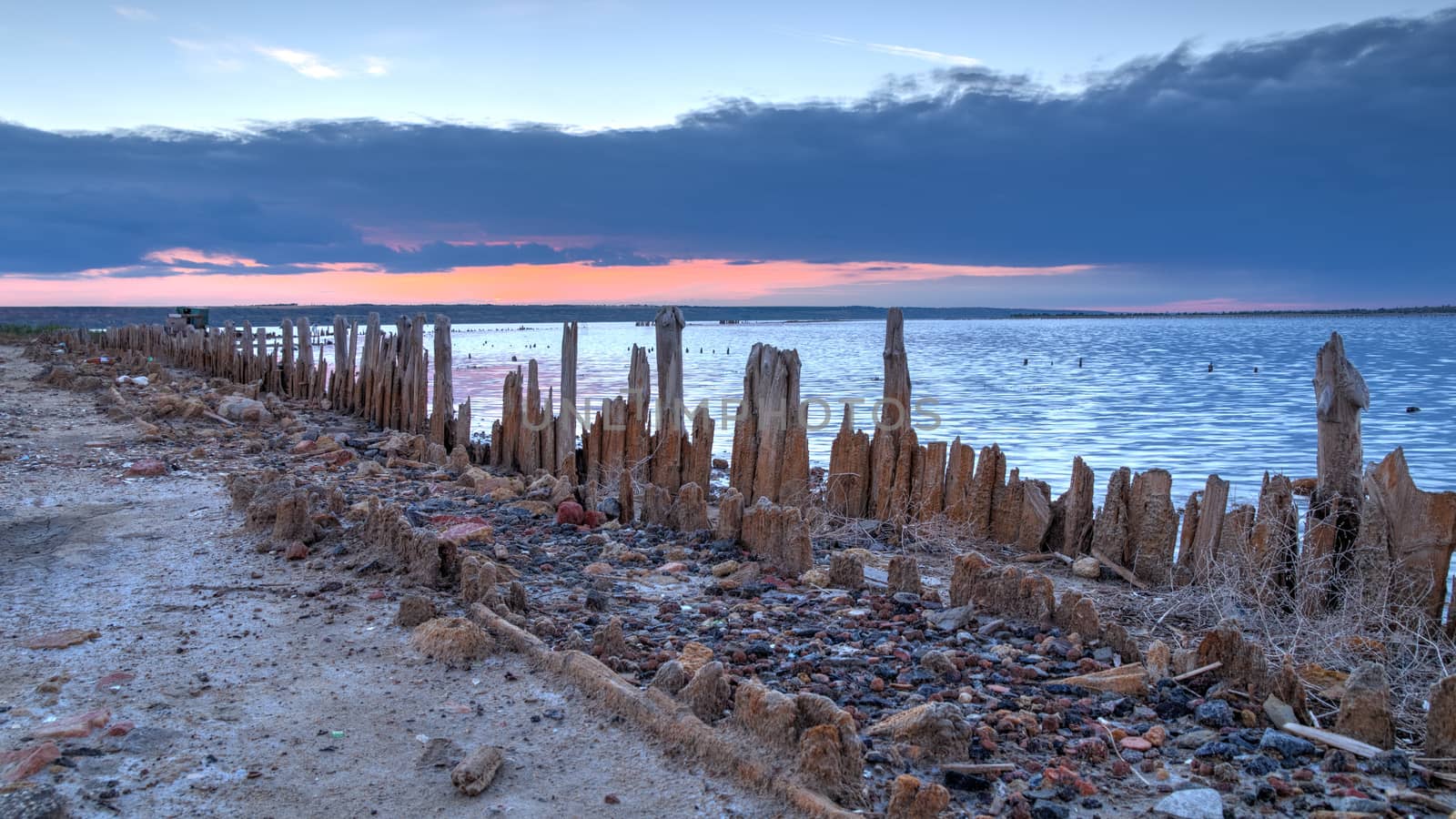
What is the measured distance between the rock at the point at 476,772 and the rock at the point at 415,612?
150 cm

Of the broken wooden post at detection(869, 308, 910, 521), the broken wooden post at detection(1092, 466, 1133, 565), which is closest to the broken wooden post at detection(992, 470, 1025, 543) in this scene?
the broken wooden post at detection(1092, 466, 1133, 565)

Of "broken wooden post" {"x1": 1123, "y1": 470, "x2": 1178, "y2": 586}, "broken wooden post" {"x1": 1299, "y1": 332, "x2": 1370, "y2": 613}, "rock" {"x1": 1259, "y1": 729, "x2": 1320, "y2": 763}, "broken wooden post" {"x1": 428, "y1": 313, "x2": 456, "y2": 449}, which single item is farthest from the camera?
"broken wooden post" {"x1": 428, "y1": 313, "x2": 456, "y2": 449}

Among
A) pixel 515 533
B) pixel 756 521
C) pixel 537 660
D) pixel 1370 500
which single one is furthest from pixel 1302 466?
pixel 537 660

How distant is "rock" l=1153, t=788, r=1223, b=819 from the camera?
319 cm

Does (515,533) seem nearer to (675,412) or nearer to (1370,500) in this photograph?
(675,412)

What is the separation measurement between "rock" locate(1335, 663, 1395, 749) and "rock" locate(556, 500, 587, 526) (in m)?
5.17

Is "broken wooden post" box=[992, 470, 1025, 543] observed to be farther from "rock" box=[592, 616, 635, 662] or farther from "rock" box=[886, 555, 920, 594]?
"rock" box=[592, 616, 635, 662]

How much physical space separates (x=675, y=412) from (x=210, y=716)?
544cm

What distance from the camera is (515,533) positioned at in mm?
7117

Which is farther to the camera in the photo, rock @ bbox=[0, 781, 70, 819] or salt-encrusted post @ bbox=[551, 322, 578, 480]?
salt-encrusted post @ bbox=[551, 322, 578, 480]

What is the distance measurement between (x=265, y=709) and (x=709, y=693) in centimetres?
180

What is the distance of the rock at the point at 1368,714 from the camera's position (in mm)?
3643

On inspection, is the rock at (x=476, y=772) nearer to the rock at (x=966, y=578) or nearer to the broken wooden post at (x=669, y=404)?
the rock at (x=966, y=578)

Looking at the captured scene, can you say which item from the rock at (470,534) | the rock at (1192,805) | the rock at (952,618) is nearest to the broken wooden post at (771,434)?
the rock at (470,534)
